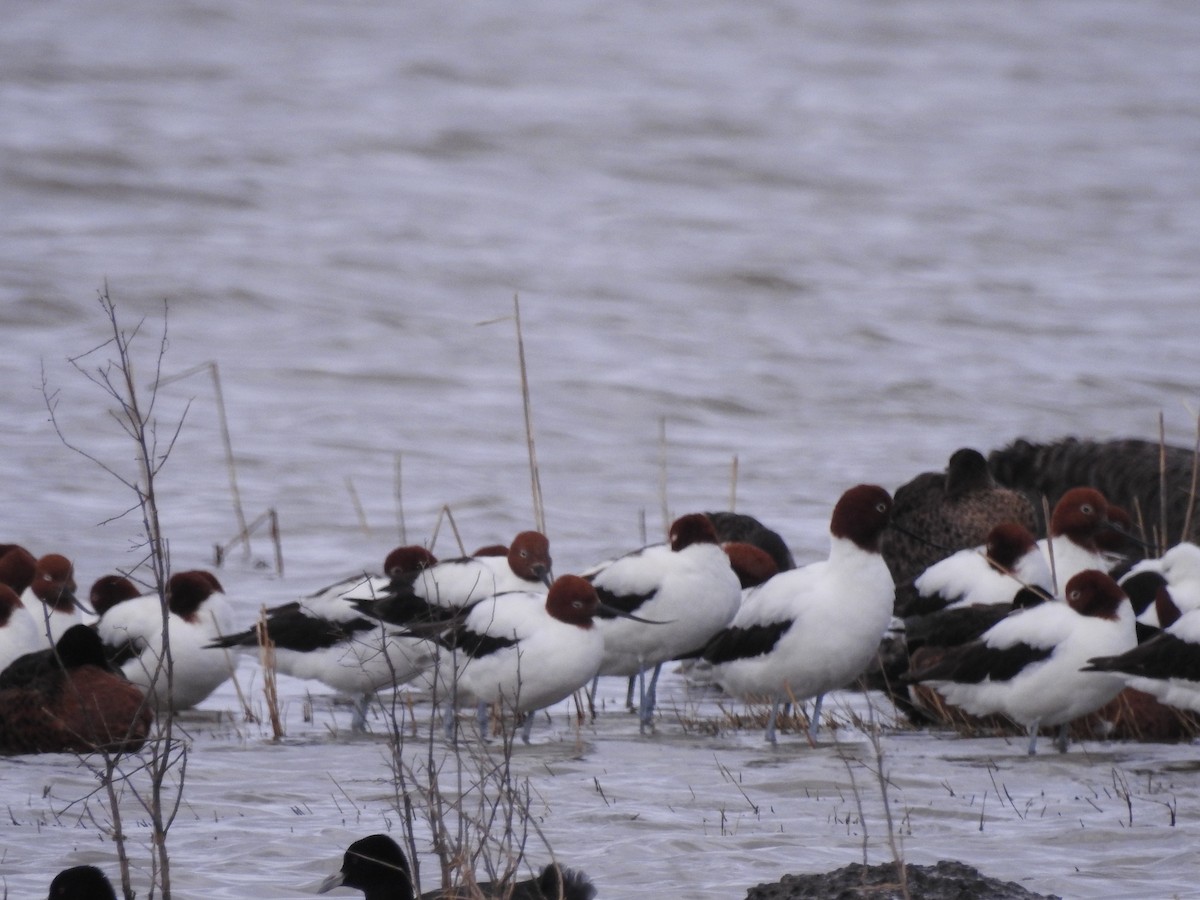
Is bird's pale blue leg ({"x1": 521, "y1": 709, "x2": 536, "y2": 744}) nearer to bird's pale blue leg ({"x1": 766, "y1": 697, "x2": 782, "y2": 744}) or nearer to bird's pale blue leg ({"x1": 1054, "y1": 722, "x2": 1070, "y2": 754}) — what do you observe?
bird's pale blue leg ({"x1": 766, "y1": 697, "x2": 782, "y2": 744})

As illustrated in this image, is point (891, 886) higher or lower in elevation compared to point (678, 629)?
lower

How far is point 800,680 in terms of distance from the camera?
339 inches

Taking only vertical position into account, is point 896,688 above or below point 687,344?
below

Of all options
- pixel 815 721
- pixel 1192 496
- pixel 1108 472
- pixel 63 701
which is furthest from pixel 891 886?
pixel 1108 472

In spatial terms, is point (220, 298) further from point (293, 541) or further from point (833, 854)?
point (833, 854)

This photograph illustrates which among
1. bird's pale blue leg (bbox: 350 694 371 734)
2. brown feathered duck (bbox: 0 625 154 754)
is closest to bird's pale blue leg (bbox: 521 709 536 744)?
bird's pale blue leg (bbox: 350 694 371 734)

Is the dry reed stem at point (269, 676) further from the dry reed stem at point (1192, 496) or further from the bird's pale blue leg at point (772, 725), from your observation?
the dry reed stem at point (1192, 496)

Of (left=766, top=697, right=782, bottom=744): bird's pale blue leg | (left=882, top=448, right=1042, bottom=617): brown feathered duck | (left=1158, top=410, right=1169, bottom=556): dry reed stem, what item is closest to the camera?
(left=766, top=697, right=782, bottom=744): bird's pale blue leg

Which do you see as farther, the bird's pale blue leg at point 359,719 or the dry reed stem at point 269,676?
the bird's pale blue leg at point 359,719

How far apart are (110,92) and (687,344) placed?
15774mm

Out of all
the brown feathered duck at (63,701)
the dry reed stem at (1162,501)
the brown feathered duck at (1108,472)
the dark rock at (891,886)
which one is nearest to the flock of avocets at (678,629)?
the brown feathered duck at (63,701)

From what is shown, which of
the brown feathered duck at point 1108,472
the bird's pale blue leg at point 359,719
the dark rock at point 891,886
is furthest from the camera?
the brown feathered duck at point 1108,472

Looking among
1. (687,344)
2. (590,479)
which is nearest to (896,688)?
(590,479)

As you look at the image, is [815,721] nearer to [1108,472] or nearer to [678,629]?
[678,629]
